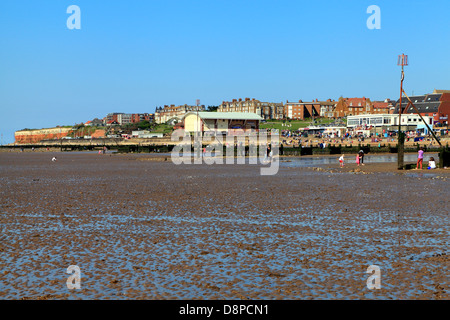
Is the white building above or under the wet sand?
above

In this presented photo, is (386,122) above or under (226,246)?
above

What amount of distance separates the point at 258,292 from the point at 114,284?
8.31 feet

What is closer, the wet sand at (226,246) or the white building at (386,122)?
the wet sand at (226,246)

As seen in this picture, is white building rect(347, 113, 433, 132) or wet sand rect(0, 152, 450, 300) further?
white building rect(347, 113, 433, 132)

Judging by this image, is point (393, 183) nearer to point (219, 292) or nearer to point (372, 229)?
point (372, 229)

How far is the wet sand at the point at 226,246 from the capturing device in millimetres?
8156

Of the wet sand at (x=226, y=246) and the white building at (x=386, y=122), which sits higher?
the white building at (x=386, y=122)

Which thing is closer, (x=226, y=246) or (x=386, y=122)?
(x=226, y=246)

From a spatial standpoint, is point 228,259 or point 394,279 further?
point 228,259

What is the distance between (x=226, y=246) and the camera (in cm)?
1143

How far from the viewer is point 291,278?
8695 mm

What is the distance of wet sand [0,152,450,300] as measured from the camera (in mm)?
8156
